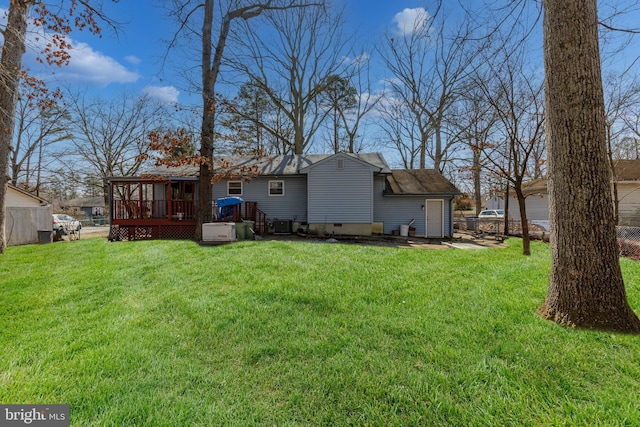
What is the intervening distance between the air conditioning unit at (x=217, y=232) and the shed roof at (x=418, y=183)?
27.4ft

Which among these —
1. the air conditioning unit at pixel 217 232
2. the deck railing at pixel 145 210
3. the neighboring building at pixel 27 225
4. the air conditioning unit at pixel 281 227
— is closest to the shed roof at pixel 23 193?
the neighboring building at pixel 27 225

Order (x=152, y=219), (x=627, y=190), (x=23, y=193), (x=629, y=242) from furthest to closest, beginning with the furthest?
1. (x=627, y=190)
2. (x=23, y=193)
3. (x=152, y=219)
4. (x=629, y=242)

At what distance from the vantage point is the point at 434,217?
15328 millimetres

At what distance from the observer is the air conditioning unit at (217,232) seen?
10.8 m

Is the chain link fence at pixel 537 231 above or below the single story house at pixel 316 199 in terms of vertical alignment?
below

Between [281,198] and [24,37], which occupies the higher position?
[24,37]

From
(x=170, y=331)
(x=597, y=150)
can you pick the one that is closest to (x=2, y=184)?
(x=170, y=331)

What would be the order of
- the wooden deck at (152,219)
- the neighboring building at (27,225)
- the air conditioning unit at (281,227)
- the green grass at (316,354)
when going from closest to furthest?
the green grass at (316,354), the neighboring building at (27,225), the wooden deck at (152,219), the air conditioning unit at (281,227)

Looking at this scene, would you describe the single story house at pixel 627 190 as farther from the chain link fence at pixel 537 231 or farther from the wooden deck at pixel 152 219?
the wooden deck at pixel 152 219

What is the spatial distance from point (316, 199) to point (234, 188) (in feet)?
14.7

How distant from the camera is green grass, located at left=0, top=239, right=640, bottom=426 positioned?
206cm

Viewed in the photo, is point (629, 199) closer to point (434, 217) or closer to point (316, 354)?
point (434, 217)

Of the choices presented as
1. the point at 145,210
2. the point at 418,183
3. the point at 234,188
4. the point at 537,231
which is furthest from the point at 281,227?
the point at 537,231

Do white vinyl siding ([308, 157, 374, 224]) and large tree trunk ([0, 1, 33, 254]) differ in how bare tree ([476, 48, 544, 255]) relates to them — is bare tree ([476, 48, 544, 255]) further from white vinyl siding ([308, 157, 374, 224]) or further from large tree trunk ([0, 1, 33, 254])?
large tree trunk ([0, 1, 33, 254])
